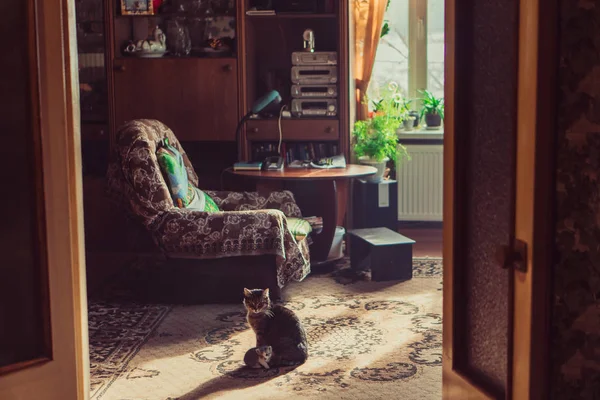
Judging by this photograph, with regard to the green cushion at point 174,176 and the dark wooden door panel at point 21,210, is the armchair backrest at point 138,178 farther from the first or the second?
the dark wooden door panel at point 21,210

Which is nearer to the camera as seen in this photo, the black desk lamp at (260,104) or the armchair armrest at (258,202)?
the armchair armrest at (258,202)

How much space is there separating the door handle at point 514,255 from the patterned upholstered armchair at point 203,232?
8.64ft

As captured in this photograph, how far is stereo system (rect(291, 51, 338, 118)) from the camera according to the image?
5727mm

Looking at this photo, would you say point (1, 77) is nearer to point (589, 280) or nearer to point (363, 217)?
point (589, 280)

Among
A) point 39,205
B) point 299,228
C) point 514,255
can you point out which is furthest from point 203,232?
point 514,255

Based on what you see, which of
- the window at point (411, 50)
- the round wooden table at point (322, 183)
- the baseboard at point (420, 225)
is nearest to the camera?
the round wooden table at point (322, 183)

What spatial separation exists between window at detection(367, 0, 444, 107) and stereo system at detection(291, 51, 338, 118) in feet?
2.69

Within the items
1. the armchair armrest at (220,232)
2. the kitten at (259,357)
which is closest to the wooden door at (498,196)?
the kitten at (259,357)

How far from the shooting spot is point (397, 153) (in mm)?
6047

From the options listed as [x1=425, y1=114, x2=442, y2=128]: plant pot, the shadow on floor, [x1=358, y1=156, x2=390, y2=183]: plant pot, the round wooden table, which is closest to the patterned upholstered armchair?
the round wooden table

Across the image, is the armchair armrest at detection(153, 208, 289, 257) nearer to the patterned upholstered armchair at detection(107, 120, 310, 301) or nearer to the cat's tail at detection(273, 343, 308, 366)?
the patterned upholstered armchair at detection(107, 120, 310, 301)

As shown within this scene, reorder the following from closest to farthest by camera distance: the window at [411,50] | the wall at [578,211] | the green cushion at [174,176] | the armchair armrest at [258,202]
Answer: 1. the wall at [578,211]
2. the green cushion at [174,176]
3. the armchair armrest at [258,202]
4. the window at [411,50]

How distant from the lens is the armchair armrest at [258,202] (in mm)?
5129

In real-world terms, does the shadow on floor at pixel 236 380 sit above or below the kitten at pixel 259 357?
below
